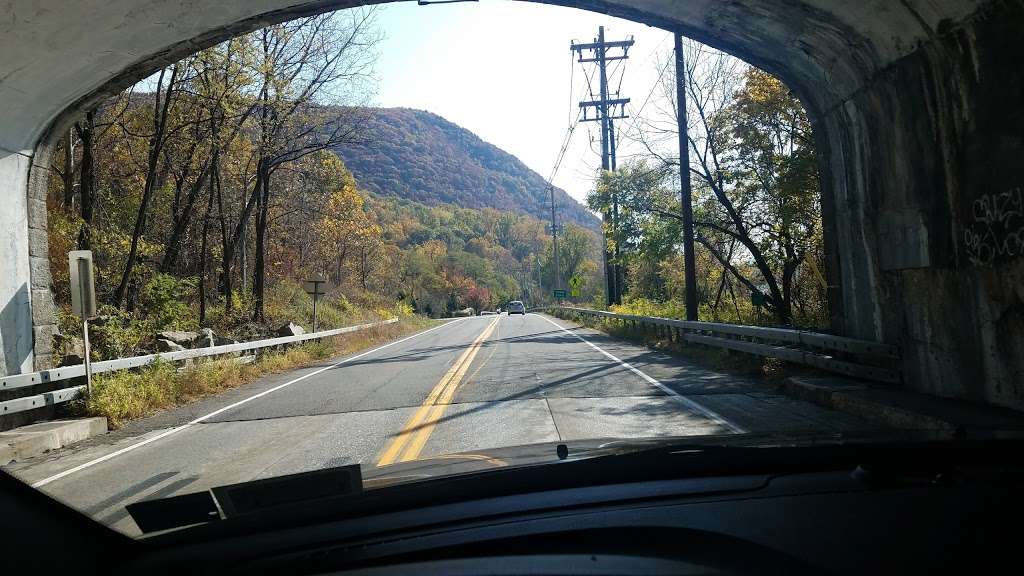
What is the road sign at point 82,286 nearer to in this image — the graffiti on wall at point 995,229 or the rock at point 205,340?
the rock at point 205,340

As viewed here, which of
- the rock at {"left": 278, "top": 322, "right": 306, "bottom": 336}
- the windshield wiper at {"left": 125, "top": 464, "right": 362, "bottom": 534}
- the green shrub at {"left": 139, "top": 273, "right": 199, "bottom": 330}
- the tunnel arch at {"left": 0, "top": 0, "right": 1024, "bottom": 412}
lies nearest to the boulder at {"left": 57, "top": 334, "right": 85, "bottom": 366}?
the tunnel arch at {"left": 0, "top": 0, "right": 1024, "bottom": 412}

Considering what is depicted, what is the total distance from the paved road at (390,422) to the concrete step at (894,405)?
0.24 meters

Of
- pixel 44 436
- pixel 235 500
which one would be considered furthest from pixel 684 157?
pixel 235 500

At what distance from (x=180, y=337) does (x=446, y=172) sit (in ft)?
501

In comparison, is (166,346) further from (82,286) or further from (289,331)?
(289,331)

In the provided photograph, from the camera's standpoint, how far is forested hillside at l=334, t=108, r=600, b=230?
132 meters

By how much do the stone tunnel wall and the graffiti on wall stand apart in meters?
0.01

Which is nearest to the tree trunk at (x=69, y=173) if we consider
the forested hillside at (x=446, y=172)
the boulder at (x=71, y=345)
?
the boulder at (x=71, y=345)

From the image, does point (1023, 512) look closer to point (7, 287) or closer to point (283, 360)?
point (7, 287)

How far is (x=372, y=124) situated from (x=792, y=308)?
15.0 metres

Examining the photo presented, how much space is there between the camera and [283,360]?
18172 mm


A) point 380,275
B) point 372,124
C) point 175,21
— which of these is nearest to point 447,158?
point 380,275

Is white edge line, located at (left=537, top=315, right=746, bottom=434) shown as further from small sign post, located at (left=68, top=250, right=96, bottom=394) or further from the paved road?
small sign post, located at (left=68, top=250, right=96, bottom=394)

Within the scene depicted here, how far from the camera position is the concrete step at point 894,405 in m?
6.08
